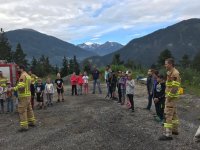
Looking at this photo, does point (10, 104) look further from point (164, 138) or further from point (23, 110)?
point (164, 138)

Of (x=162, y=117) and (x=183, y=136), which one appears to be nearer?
(x=183, y=136)

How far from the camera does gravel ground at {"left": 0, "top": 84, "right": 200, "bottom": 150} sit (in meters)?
11.5

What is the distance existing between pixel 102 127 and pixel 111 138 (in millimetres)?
1724

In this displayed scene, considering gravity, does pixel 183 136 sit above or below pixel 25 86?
below

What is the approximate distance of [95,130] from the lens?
43.9ft

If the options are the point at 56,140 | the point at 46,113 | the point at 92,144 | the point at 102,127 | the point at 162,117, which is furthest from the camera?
the point at 46,113

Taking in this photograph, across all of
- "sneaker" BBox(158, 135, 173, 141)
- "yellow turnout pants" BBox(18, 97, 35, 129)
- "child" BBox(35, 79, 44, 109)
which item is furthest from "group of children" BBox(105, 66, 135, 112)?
"sneaker" BBox(158, 135, 173, 141)

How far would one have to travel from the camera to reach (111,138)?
1214 cm

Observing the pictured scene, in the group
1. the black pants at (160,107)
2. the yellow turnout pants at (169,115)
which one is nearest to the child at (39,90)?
the black pants at (160,107)

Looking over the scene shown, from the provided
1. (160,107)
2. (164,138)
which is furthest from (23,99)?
(164,138)

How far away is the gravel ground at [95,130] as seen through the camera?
454 inches

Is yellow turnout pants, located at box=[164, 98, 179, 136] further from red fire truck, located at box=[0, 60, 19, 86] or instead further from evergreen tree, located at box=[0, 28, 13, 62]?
evergreen tree, located at box=[0, 28, 13, 62]

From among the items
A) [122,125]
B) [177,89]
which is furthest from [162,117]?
[177,89]

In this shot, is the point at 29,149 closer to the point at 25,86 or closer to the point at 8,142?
the point at 8,142
